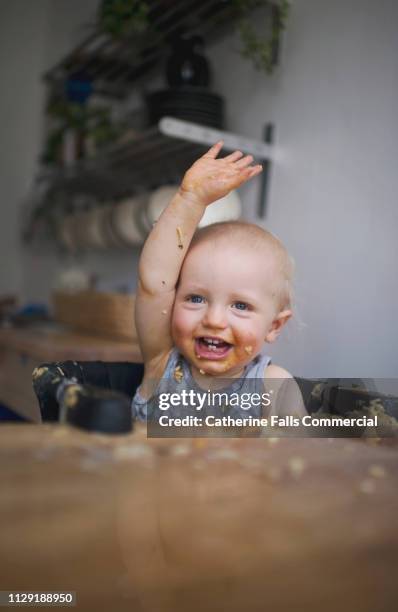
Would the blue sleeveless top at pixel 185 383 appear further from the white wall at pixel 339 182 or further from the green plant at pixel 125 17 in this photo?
the green plant at pixel 125 17

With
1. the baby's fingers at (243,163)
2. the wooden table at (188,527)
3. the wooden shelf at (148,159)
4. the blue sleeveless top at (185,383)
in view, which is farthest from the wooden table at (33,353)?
the wooden table at (188,527)

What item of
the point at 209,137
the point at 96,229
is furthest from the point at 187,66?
the point at 96,229

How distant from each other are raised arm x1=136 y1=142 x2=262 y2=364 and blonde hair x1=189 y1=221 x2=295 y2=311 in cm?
3

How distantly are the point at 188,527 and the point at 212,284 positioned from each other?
40 centimetres

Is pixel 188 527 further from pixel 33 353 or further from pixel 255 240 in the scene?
pixel 33 353

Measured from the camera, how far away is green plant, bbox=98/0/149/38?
1.49m

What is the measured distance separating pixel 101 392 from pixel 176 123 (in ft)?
3.14

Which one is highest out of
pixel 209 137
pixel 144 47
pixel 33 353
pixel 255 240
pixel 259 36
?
pixel 144 47

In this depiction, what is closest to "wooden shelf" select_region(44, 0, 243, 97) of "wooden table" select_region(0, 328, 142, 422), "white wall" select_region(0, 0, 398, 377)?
"white wall" select_region(0, 0, 398, 377)

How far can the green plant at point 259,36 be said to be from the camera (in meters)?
1.11

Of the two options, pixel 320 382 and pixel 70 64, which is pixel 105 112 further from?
pixel 320 382

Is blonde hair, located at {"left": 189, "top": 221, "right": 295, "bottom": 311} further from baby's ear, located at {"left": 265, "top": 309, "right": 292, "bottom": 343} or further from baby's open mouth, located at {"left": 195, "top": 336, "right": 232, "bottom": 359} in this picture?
baby's open mouth, located at {"left": 195, "top": 336, "right": 232, "bottom": 359}

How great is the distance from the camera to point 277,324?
772 millimetres

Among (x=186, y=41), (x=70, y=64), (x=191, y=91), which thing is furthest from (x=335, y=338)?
(x=70, y=64)
